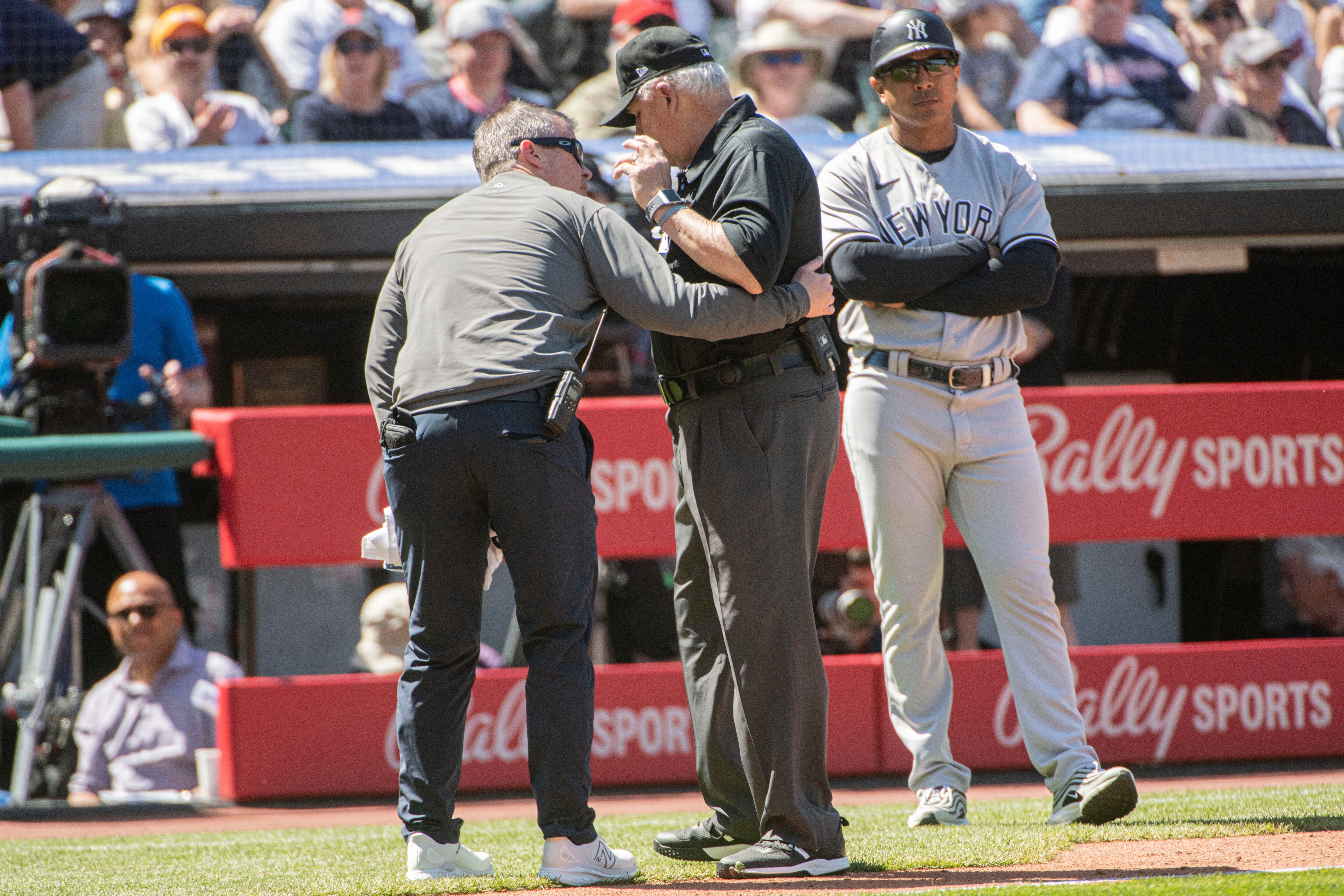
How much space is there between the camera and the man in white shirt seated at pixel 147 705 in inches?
204

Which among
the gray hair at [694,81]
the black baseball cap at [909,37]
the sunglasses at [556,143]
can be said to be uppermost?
the black baseball cap at [909,37]

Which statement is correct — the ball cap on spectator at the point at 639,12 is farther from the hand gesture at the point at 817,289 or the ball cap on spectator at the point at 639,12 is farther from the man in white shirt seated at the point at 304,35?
the hand gesture at the point at 817,289

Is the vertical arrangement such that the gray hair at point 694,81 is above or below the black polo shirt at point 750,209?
above

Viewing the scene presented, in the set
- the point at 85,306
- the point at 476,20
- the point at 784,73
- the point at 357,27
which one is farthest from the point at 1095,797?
the point at 357,27

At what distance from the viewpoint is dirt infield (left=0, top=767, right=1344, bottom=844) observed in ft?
14.8

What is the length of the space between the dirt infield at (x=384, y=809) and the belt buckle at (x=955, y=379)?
4.65 feet

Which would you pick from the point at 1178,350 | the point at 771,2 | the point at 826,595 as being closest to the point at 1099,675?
the point at 826,595

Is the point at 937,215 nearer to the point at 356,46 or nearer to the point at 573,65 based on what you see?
the point at 356,46

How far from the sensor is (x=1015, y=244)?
378 cm

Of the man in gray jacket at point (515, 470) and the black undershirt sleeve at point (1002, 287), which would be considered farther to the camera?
the black undershirt sleeve at point (1002, 287)

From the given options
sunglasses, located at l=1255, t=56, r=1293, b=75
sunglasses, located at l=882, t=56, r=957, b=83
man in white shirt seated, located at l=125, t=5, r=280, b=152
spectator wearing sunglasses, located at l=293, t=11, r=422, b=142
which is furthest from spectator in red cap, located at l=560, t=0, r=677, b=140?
sunglasses, located at l=1255, t=56, r=1293, b=75

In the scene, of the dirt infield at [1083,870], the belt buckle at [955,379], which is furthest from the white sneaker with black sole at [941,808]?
the belt buckle at [955,379]

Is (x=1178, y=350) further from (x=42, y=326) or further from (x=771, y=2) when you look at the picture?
(x=42, y=326)

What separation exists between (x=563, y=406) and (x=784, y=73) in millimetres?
4965
